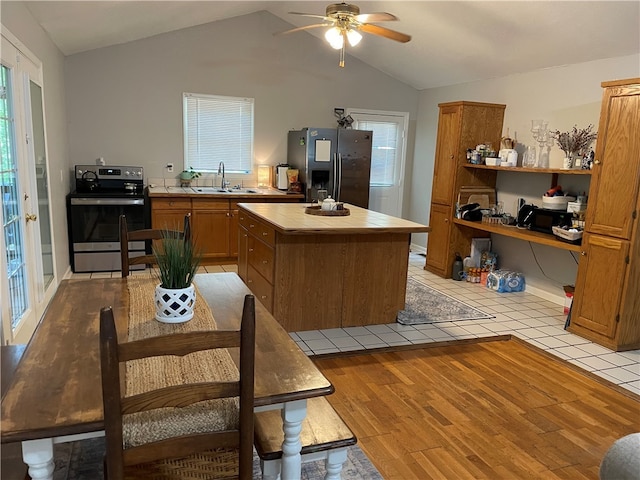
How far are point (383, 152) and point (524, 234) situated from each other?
118 inches

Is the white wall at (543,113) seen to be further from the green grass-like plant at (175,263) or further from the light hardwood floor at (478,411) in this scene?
the green grass-like plant at (175,263)

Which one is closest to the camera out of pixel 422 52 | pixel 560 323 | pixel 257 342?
pixel 257 342

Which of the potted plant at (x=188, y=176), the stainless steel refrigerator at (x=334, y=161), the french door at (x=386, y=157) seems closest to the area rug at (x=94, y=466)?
the stainless steel refrigerator at (x=334, y=161)

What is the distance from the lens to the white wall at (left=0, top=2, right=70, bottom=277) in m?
3.40

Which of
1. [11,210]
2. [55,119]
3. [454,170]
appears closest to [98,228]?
[55,119]

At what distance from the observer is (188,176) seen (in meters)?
6.02

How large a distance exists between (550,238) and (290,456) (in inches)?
141

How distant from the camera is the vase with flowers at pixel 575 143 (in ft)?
13.9

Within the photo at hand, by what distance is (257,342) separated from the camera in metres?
1.69

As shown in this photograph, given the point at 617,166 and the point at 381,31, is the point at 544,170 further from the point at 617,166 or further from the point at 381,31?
the point at 381,31

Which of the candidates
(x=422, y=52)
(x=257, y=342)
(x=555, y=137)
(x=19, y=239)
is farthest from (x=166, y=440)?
(x=422, y=52)

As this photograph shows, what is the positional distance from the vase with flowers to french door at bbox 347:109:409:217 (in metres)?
2.94

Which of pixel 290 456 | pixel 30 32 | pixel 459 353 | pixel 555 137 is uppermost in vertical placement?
pixel 30 32

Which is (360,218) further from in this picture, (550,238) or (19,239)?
(19,239)
